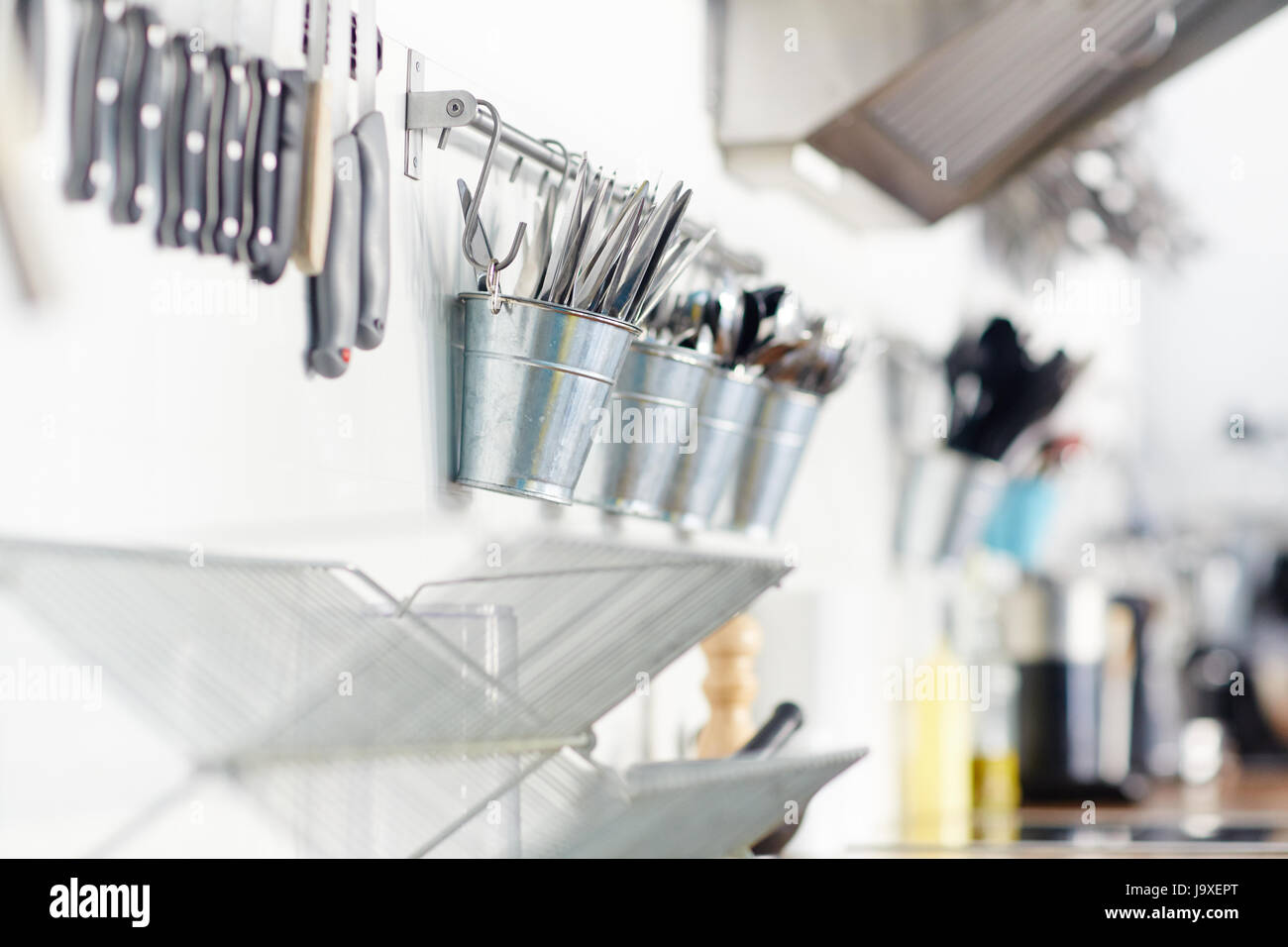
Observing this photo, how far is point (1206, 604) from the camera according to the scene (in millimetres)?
3055

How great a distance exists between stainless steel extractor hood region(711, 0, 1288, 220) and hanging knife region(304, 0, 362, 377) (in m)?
0.57

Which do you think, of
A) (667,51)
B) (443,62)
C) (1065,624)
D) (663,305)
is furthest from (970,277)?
(443,62)

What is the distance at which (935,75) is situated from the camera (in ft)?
4.39

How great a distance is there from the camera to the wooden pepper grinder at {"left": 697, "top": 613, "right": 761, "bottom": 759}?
46.3 inches

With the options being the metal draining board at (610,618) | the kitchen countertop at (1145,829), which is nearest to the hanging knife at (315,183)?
the metal draining board at (610,618)

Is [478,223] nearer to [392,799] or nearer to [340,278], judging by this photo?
[340,278]

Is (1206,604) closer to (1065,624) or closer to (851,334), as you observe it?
(1065,624)

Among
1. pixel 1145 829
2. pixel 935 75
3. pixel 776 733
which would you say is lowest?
pixel 1145 829

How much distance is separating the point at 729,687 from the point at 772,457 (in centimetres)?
18

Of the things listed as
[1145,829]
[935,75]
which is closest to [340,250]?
[935,75]

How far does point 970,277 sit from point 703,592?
1408mm

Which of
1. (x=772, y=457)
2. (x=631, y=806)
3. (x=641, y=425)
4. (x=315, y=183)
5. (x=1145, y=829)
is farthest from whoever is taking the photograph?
(x=1145, y=829)

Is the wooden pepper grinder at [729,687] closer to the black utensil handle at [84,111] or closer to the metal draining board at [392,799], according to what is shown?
the metal draining board at [392,799]

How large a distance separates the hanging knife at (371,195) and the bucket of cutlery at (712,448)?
0.33 metres
